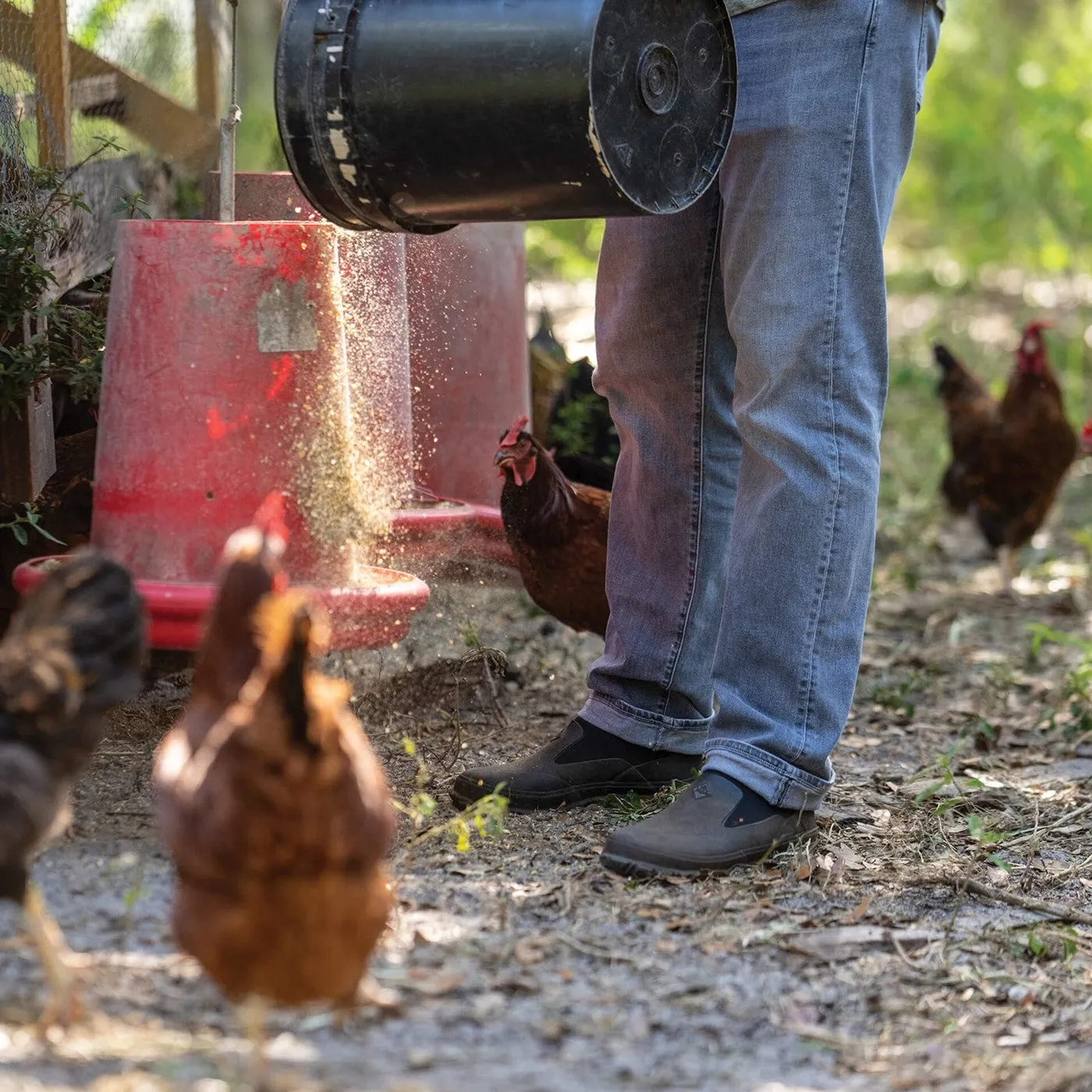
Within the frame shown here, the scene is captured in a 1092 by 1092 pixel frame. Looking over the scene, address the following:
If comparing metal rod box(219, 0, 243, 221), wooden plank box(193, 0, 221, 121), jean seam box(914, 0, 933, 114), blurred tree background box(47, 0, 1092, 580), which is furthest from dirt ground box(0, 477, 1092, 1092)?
blurred tree background box(47, 0, 1092, 580)

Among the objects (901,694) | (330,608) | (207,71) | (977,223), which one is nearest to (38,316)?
(330,608)

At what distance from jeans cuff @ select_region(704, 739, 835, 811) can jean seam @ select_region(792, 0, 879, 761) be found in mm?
40

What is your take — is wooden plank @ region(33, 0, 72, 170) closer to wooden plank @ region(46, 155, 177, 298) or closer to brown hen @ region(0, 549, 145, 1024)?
wooden plank @ region(46, 155, 177, 298)

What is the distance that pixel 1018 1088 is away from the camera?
6.94 ft

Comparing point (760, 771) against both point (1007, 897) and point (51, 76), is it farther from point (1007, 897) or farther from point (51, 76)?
point (51, 76)

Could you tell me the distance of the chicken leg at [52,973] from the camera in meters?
1.98

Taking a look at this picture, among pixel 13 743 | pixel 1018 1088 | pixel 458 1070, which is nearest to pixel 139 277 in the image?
pixel 13 743

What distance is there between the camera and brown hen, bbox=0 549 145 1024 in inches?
78.0

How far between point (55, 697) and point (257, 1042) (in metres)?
0.56

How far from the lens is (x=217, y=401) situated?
8.40ft

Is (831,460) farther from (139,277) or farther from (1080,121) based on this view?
(1080,121)

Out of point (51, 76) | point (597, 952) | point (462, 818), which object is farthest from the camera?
point (51, 76)

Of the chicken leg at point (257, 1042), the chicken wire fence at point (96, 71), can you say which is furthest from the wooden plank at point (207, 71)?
the chicken leg at point (257, 1042)

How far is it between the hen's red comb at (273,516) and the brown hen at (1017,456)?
4387 millimetres
